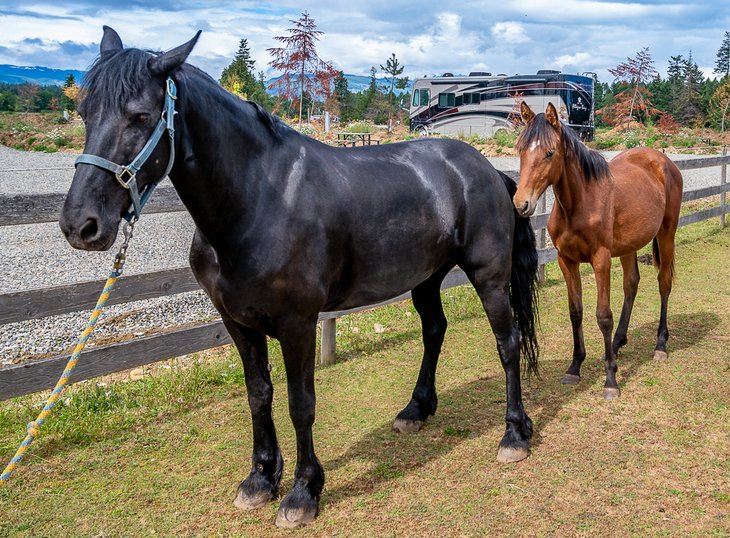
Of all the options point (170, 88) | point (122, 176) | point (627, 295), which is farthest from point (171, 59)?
point (627, 295)

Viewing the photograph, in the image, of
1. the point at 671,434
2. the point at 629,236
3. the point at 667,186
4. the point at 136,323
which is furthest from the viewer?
the point at 136,323

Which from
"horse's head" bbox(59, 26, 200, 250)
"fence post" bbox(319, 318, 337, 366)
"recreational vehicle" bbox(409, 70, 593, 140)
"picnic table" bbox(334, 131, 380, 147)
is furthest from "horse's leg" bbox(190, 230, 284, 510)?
"recreational vehicle" bbox(409, 70, 593, 140)

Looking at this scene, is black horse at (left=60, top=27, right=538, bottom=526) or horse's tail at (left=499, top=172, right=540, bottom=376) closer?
black horse at (left=60, top=27, right=538, bottom=526)

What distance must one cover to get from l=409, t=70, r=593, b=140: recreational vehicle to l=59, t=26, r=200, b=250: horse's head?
98.1 ft

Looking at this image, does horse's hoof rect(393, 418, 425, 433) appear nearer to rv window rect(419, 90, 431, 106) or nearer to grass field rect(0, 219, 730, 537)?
grass field rect(0, 219, 730, 537)

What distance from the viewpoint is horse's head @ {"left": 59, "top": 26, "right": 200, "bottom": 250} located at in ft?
7.39

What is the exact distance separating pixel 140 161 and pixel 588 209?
11.1 ft

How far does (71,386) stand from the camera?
15.6ft

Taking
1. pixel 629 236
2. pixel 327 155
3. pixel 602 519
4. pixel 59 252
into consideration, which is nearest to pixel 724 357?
pixel 629 236

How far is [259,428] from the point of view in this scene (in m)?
3.31

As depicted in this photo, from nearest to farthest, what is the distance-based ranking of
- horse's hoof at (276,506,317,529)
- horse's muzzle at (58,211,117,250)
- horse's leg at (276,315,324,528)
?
horse's muzzle at (58,211,117,250)
horse's leg at (276,315,324,528)
horse's hoof at (276,506,317,529)

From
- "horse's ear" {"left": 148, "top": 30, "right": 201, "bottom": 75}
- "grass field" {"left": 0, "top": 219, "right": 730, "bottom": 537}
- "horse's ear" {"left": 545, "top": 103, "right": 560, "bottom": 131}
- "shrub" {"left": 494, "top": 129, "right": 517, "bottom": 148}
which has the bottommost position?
"grass field" {"left": 0, "top": 219, "right": 730, "bottom": 537}

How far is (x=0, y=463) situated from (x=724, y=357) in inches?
205

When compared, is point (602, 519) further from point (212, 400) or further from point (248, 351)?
point (212, 400)
